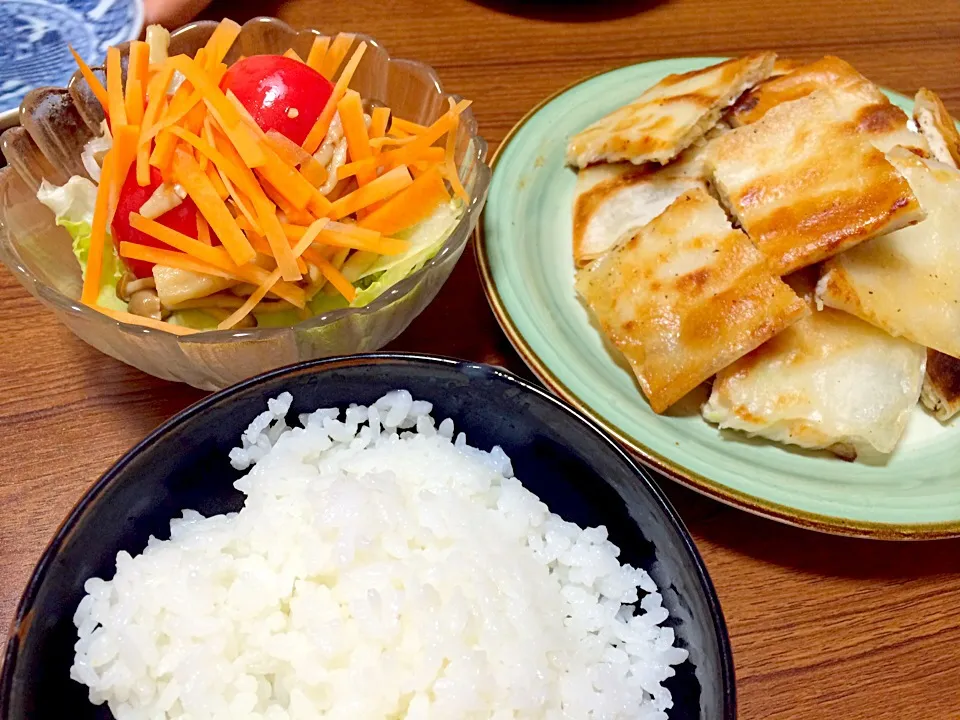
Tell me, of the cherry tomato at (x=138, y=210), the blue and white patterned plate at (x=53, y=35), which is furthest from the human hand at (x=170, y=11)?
the cherry tomato at (x=138, y=210)

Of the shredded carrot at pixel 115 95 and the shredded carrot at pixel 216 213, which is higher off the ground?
the shredded carrot at pixel 115 95

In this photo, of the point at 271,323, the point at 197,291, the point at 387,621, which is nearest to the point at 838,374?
the point at 387,621

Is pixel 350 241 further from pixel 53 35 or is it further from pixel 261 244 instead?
pixel 53 35

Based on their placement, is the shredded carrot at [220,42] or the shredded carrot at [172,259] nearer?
the shredded carrot at [172,259]

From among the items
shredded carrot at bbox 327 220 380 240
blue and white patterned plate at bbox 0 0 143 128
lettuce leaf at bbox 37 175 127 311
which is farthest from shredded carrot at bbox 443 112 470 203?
blue and white patterned plate at bbox 0 0 143 128

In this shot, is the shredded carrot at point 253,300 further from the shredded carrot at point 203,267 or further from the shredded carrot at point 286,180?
the shredded carrot at point 286,180

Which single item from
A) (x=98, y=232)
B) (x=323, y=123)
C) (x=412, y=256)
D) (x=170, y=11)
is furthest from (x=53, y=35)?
(x=412, y=256)
